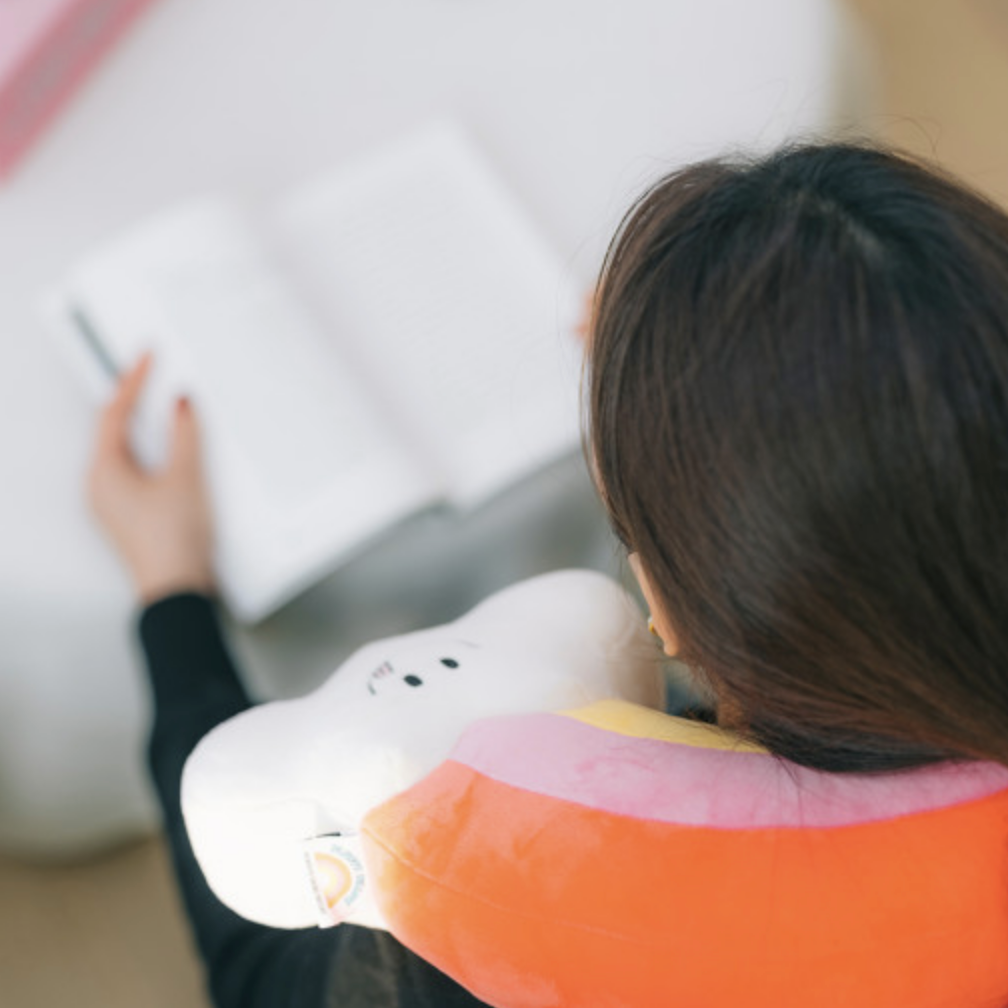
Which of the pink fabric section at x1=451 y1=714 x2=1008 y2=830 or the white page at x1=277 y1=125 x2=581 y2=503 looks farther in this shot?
the white page at x1=277 y1=125 x2=581 y2=503

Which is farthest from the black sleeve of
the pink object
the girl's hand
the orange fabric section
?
the pink object

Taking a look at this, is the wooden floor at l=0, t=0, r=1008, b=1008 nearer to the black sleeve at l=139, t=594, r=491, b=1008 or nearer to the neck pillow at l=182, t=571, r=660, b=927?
the black sleeve at l=139, t=594, r=491, b=1008

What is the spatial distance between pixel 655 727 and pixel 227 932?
1.04ft

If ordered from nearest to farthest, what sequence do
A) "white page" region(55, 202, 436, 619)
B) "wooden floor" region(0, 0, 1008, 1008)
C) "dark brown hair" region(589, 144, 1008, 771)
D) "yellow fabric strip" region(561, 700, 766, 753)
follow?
"dark brown hair" region(589, 144, 1008, 771) → "yellow fabric strip" region(561, 700, 766, 753) → "white page" region(55, 202, 436, 619) → "wooden floor" region(0, 0, 1008, 1008)

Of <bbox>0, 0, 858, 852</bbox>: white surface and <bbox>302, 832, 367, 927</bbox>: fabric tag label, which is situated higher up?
<bbox>0, 0, 858, 852</bbox>: white surface

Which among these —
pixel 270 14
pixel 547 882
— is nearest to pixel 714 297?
pixel 547 882

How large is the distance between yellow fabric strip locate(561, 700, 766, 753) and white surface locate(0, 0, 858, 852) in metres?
0.28

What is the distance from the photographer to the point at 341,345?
2.50 feet

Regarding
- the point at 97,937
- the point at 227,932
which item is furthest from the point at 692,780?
the point at 97,937

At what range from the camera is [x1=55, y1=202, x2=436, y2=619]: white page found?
0.68 meters

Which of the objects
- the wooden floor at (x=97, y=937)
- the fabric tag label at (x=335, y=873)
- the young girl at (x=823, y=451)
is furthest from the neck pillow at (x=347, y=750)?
the wooden floor at (x=97, y=937)

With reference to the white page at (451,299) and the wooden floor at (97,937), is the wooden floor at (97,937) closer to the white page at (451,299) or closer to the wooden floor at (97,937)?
the wooden floor at (97,937)

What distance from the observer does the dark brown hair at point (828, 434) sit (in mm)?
337

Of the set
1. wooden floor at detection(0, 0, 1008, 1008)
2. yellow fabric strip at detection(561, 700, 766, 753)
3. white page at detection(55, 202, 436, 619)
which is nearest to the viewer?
yellow fabric strip at detection(561, 700, 766, 753)
